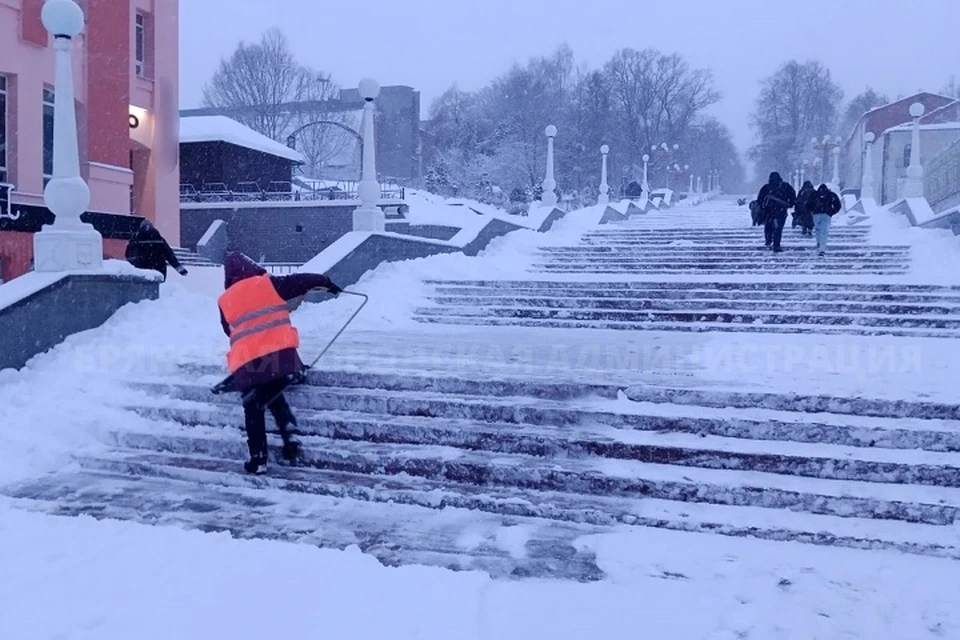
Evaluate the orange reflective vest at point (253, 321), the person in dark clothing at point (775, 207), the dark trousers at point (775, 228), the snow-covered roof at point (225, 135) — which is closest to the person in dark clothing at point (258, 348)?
the orange reflective vest at point (253, 321)

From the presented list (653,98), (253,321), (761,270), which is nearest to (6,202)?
(253,321)

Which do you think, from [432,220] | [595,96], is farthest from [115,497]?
[595,96]

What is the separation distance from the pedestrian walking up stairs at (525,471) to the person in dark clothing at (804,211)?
36.5 ft

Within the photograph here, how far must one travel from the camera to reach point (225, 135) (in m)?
35.3

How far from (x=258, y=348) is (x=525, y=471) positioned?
7.00 feet

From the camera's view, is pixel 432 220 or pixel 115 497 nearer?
pixel 115 497

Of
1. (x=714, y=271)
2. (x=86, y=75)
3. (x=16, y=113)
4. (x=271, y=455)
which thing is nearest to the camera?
(x=271, y=455)

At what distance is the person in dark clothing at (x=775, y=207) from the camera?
49.2 ft

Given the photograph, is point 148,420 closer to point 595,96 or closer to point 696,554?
point 696,554

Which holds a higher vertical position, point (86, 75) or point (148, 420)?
point (86, 75)

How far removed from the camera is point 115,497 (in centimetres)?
555

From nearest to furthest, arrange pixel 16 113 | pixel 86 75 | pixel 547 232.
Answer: pixel 16 113 < pixel 86 75 < pixel 547 232

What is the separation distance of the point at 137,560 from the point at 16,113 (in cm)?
1510

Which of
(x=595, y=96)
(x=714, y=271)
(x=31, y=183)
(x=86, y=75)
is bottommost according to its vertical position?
(x=714, y=271)
